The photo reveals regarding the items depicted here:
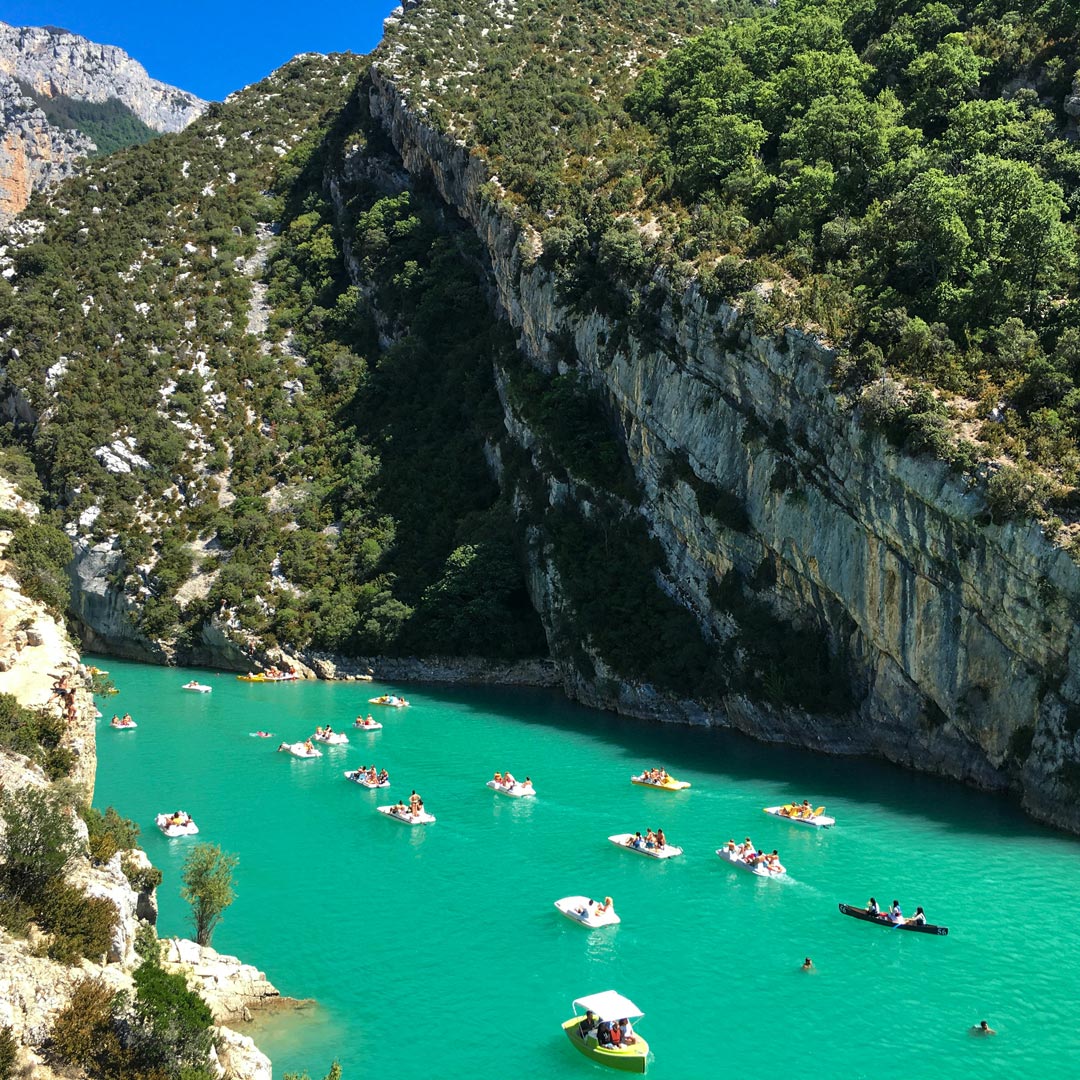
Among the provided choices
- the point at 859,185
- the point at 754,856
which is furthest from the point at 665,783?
the point at 859,185

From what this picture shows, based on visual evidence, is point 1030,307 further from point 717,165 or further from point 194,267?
point 194,267

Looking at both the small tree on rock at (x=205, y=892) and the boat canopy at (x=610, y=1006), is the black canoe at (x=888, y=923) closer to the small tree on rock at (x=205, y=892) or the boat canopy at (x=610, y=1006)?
the boat canopy at (x=610, y=1006)

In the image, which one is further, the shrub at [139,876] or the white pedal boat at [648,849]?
the white pedal boat at [648,849]

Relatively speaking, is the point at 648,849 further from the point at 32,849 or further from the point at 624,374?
the point at 624,374

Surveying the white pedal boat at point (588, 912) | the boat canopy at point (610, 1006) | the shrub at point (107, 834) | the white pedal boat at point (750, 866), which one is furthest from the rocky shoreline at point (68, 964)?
the white pedal boat at point (750, 866)

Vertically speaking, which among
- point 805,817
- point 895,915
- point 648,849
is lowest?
point 648,849

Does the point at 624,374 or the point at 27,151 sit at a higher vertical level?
the point at 27,151

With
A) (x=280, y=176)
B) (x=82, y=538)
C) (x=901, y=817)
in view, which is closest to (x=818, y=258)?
(x=901, y=817)
